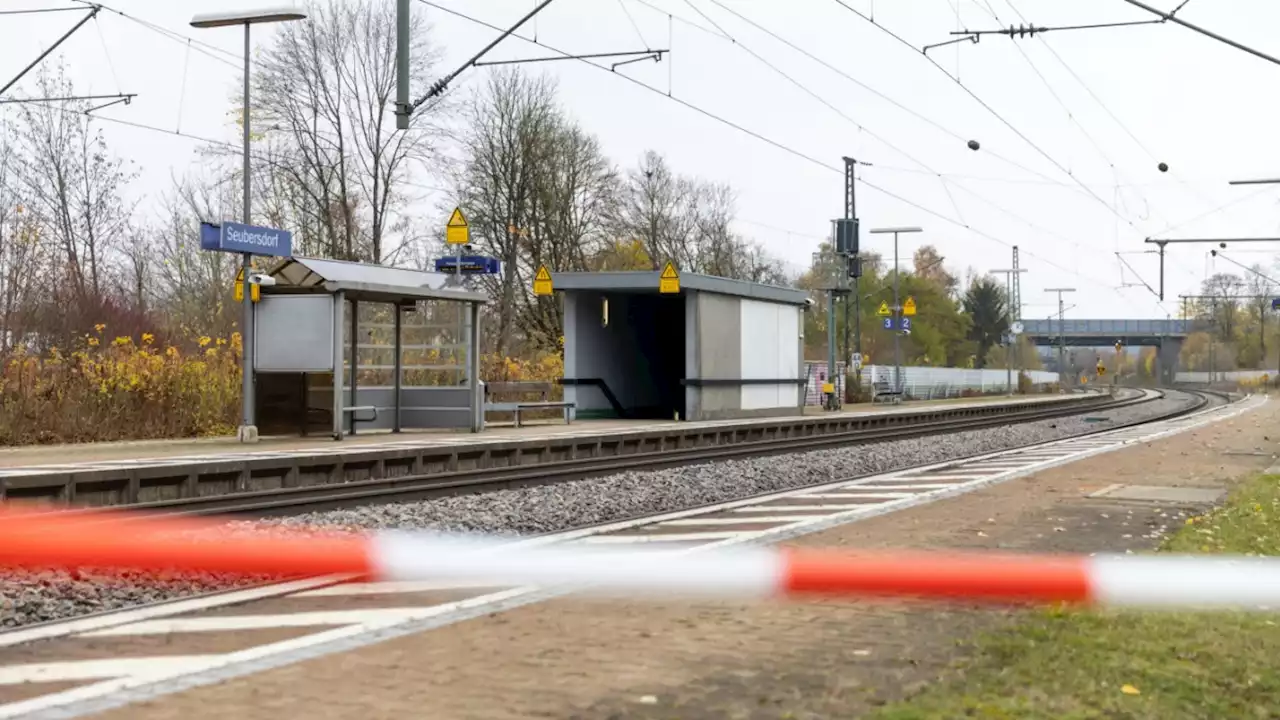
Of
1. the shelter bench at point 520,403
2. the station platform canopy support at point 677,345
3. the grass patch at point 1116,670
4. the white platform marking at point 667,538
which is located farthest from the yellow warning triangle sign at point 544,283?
the grass patch at point 1116,670

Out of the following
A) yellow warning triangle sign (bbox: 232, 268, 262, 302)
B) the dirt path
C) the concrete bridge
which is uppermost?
the concrete bridge

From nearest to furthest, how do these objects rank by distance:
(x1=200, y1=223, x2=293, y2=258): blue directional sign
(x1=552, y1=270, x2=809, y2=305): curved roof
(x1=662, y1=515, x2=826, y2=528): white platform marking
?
1. (x1=662, y1=515, x2=826, y2=528): white platform marking
2. (x1=200, y1=223, x2=293, y2=258): blue directional sign
3. (x1=552, y1=270, x2=809, y2=305): curved roof

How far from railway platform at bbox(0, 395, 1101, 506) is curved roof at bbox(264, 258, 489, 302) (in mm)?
2560

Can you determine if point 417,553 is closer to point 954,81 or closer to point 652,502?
point 652,502

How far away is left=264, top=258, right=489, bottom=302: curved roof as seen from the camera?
21.6m

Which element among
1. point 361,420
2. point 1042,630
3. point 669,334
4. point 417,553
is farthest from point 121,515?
point 669,334

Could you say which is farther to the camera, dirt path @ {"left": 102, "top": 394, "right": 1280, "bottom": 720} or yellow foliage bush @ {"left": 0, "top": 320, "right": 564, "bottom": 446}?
yellow foliage bush @ {"left": 0, "top": 320, "right": 564, "bottom": 446}

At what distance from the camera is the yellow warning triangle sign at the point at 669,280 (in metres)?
29.7

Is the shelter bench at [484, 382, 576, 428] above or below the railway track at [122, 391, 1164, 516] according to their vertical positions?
above

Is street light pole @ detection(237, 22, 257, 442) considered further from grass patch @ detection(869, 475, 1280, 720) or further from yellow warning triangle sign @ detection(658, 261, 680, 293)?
grass patch @ detection(869, 475, 1280, 720)

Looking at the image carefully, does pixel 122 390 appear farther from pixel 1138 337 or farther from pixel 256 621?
pixel 1138 337

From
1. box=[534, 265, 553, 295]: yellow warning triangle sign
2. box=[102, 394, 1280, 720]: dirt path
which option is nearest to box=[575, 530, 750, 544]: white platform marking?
box=[102, 394, 1280, 720]: dirt path

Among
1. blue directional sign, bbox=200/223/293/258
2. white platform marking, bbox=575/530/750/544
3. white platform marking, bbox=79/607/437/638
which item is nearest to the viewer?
white platform marking, bbox=79/607/437/638

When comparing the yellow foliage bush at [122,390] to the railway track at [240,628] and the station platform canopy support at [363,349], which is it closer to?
the station platform canopy support at [363,349]
